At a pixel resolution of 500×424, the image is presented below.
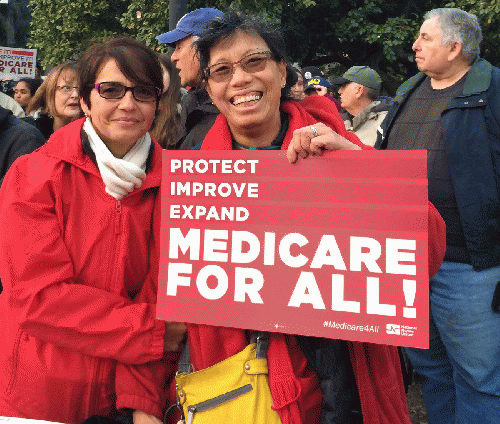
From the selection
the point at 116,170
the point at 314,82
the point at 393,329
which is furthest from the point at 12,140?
the point at 314,82

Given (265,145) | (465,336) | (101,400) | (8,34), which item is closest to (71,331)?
(101,400)

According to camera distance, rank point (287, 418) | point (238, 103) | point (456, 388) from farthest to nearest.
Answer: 1. point (456, 388)
2. point (238, 103)
3. point (287, 418)

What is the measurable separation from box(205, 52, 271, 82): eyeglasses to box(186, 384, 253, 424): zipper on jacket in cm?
96

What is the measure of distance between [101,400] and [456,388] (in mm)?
2043

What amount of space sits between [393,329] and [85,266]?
0.93 metres

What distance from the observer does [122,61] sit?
1.74 meters

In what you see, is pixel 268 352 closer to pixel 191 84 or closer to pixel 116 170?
pixel 116 170

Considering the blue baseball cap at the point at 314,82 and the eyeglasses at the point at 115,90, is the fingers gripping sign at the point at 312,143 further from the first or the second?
the blue baseball cap at the point at 314,82

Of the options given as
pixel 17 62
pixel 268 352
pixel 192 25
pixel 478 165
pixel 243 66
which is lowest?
pixel 268 352

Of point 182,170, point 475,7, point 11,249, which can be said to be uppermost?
point 475,7

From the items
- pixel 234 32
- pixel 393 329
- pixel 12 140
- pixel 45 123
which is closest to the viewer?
pixel 393 329

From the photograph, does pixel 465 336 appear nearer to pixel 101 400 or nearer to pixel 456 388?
pixel 456 388

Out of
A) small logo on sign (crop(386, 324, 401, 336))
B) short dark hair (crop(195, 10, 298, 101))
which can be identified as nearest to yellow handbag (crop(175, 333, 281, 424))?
small logo on sign (crop(386, 324, 401, 336))

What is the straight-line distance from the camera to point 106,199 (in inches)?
65.6
